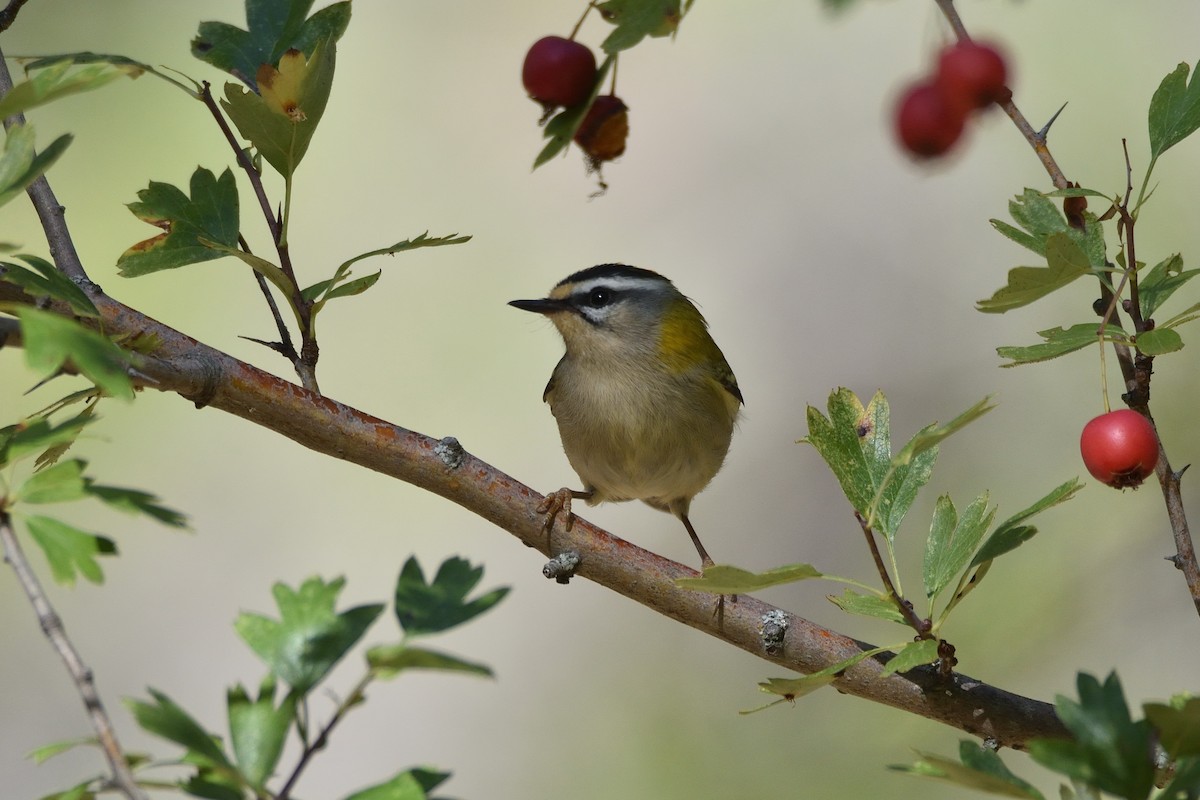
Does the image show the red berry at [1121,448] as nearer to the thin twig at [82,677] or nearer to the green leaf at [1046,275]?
the green leaf at [1046,275]

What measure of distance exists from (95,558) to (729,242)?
302 centimetres

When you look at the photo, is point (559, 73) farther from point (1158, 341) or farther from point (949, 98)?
point (1158, 341)

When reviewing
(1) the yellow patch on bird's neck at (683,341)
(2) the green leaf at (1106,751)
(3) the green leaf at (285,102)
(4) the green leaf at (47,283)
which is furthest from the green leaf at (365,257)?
(1) the yellow patch on bird's neck at (683,341)

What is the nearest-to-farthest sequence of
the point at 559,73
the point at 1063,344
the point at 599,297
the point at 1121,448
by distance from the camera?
the point at 559,73
the point at 1121,448
the point at 1063,344
the point at 599,297

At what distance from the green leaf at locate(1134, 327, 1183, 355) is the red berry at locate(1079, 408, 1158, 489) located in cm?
7

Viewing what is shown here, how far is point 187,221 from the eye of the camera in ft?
4.76

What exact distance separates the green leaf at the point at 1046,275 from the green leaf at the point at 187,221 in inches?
35.0

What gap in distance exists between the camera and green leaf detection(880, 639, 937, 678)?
115 cm

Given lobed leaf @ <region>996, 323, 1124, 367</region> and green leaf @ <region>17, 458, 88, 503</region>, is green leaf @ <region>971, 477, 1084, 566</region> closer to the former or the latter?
lobed leaf @ <region>996, 323, 1124, 367</region>

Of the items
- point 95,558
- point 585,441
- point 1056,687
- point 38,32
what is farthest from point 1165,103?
point 38,32

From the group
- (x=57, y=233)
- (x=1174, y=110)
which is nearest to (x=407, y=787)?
(x=57, y=233)

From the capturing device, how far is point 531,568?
3.50m

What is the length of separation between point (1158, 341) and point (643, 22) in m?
0.62

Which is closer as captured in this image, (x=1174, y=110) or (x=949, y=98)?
(x=949, y=98)
